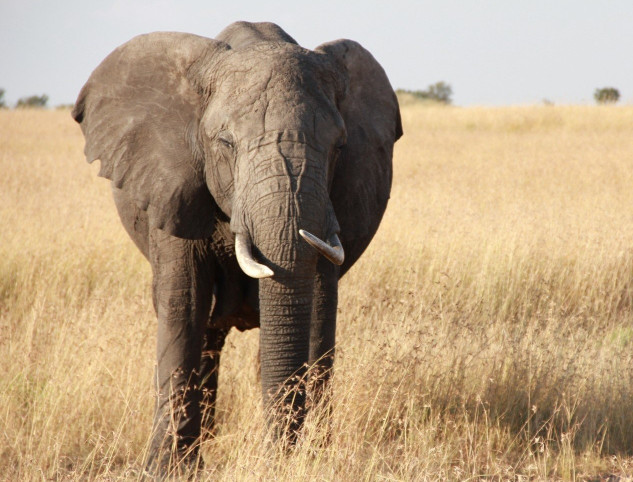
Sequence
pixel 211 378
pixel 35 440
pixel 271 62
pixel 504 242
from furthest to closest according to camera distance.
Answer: pixel 504 242 → pixel 211 378 → pixel 35 440 → pixel 271 62

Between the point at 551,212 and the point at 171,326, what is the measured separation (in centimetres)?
780

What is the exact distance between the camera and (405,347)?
6.32m

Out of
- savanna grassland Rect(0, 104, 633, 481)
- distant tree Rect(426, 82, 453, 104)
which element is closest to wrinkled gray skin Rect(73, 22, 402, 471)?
savanna grassland Rect(0, 104, 633, 481)

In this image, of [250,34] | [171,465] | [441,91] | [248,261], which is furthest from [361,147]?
[441,91]

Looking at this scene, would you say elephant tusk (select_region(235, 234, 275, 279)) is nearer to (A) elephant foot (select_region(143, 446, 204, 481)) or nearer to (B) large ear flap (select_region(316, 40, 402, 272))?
(B) large ear flap (select_region(316, 40, 402, 272))

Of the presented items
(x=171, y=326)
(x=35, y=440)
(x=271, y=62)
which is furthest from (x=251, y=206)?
(x=35, y=440)

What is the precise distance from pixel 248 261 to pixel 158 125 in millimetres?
1151

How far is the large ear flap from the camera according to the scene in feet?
16.0

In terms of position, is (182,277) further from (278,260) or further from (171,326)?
(278,260)

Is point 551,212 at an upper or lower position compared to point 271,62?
lower

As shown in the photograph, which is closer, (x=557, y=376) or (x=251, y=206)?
(x=251, y=206)

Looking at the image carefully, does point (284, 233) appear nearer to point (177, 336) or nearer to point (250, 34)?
point (177, 336)

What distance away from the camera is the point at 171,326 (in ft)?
15.5

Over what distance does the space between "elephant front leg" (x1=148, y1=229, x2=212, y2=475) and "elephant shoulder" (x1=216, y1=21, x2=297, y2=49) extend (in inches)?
43.7
